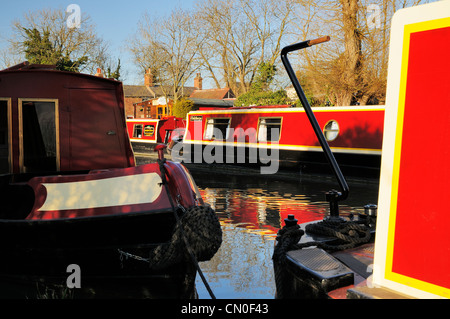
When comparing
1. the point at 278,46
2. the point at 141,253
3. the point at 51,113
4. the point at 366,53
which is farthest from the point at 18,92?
the point at 278,46

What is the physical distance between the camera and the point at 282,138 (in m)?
14.7

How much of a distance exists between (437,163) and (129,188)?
3.42 meters

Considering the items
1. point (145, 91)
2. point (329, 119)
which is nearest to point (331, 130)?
point (329, 119)

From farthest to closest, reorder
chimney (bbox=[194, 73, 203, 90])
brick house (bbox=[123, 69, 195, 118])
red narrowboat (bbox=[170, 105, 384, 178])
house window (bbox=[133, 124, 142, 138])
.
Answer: chimney (bbox=[194, 73, 203, 90])
brick house (bbox=[123, 69, 195, 118])
house window (bbox=[133, 124, 142, 138])
red narrowboat (bbox=[170, 105, 384, 178])

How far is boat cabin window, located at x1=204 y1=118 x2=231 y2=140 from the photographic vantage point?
16.6 metres

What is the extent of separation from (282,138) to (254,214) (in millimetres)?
6244

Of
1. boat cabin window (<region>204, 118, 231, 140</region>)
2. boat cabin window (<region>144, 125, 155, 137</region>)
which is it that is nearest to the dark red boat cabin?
boat cabin window (<region>204, 118, 231, 140</region>)

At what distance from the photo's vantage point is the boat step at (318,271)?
8.10 ft

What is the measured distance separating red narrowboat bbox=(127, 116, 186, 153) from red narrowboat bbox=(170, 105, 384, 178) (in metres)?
4.08

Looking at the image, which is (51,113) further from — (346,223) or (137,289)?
(346,223)

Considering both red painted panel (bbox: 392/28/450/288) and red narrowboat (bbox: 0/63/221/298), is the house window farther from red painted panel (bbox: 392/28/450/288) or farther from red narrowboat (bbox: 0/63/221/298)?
red painted panel (bbox: 392/28/450/288)

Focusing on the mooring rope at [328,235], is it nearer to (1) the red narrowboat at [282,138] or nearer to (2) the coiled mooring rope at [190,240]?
(2) the coiled mooring rope at [190,240]

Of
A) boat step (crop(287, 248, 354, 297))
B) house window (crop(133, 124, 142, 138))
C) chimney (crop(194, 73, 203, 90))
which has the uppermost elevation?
chimney (crop(194, 73, 203, 90))

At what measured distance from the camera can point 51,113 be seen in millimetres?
5641
